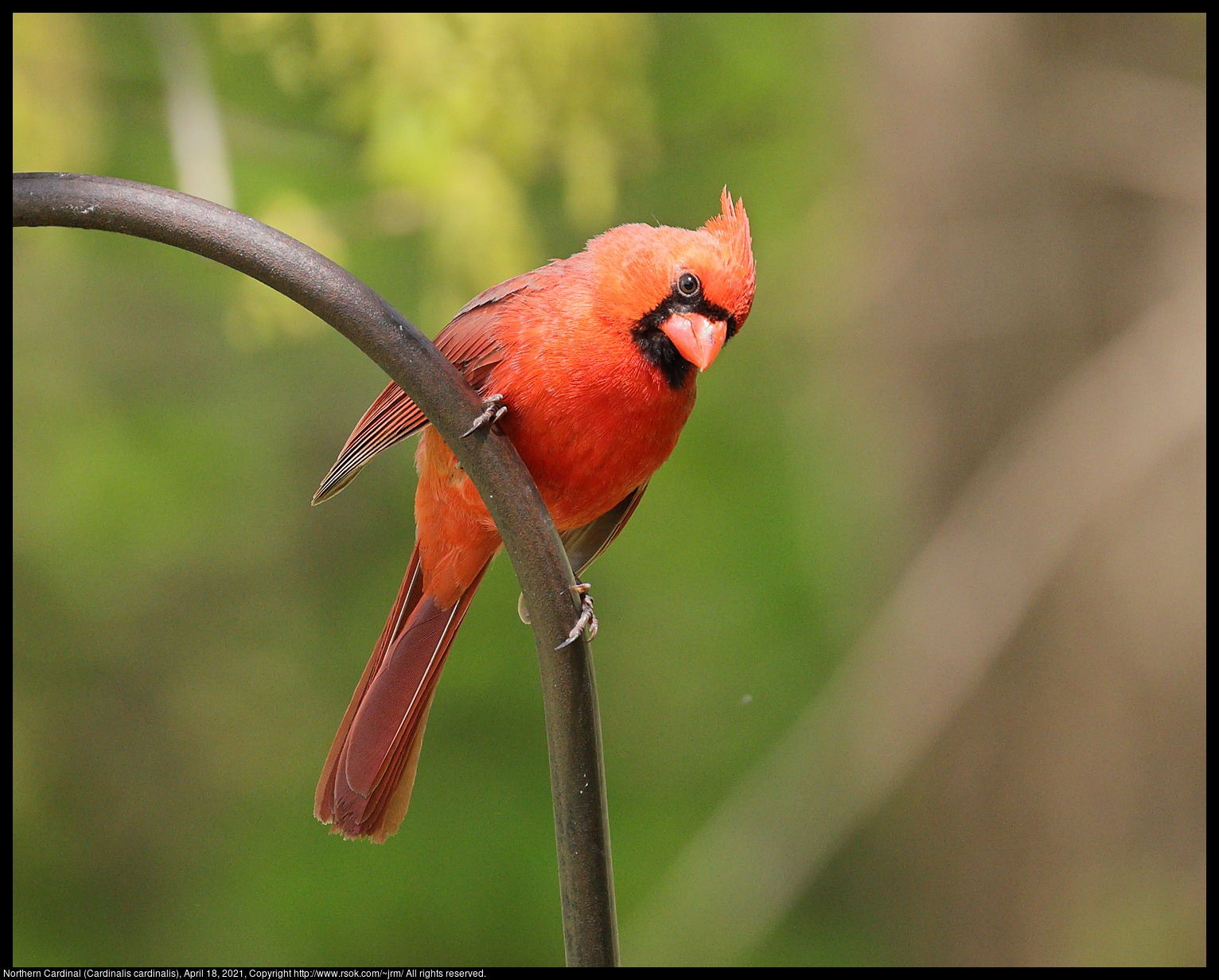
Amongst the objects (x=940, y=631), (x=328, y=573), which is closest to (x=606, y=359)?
(x=940, y=631)

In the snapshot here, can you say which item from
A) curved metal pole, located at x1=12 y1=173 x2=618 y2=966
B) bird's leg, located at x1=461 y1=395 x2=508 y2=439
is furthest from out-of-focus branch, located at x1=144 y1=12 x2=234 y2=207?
curved metal pole, located at x1=12 y1=173 x2=618 y2=966

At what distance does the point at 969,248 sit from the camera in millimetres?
4094

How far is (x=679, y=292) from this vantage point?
205 cm

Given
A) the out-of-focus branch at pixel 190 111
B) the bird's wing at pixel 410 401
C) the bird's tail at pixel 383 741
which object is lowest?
the bird's tail at pixel 383 741

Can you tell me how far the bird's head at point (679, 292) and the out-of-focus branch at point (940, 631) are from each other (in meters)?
1.96

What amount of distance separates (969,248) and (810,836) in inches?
81.2

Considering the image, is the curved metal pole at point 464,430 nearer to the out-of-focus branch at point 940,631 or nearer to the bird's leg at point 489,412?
the bird's leg at point 489,412

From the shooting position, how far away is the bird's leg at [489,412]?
1.54 metres

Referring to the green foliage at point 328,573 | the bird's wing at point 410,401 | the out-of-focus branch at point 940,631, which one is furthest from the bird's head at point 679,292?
the out-of-focus branch at point 940,631

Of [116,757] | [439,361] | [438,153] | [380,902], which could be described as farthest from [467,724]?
[439,361]

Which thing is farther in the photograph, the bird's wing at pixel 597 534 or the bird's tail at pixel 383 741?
the bird's wing at pixel 597 534

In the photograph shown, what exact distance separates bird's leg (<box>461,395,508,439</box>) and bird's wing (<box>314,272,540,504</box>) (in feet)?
0.32

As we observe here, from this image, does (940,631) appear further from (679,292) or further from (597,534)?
(679,292)

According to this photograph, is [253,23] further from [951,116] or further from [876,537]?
[876,537]
